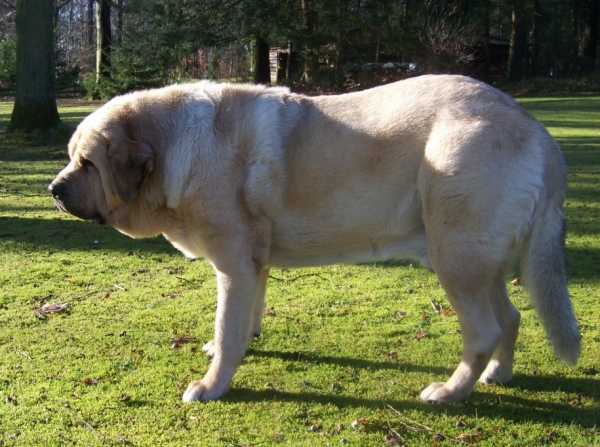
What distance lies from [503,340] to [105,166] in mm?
2972

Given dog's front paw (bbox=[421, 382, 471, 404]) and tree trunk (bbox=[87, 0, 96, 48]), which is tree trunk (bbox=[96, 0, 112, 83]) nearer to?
tree trunk (bbox=[87, 0, 96, 48])

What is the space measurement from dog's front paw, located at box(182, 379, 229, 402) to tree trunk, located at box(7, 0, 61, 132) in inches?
535

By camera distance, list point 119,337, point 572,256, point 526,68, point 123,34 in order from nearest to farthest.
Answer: point 119,337, point 572,256, point 123,34, point 526,68

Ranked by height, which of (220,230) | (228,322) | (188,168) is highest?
(188,168)

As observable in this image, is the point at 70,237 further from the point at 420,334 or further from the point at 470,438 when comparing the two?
the point at 470,438

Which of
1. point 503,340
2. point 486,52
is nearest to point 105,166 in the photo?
point 503,340

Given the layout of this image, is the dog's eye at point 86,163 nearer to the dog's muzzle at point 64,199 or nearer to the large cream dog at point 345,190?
the large cream dog at point 345,190

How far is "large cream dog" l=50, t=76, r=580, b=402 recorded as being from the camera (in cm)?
422

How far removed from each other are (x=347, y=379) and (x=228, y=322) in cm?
95

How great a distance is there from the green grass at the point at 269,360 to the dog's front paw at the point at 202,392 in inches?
3.3

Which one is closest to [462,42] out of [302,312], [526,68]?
[526,68]

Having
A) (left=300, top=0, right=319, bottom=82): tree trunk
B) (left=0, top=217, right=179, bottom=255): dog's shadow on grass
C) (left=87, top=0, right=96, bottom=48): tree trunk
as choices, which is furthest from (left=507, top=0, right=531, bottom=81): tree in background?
(left=0, top=217, right=179, bottom=255): dog's shadow on grass

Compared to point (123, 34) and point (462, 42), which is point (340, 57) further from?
point (123, 34)

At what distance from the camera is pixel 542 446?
12.8 ft
